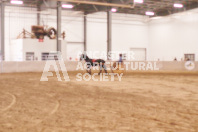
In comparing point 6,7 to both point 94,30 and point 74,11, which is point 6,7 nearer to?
point 74,11

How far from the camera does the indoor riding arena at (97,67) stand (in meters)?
5.25

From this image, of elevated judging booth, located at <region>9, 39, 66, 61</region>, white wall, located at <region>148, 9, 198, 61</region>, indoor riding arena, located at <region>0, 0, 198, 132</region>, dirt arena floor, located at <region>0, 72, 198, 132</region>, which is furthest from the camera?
white wall, located at <region>148, 9, 198, 61</region>

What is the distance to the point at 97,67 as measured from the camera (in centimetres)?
2683

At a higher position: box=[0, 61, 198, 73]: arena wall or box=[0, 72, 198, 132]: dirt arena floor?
box=[0, 61, 198, 73]: arena wall

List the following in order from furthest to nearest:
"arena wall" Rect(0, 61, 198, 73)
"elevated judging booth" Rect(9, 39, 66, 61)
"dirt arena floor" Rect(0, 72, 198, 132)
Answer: "elevated judging booth" Rect(9, 39, 66, 61)
"arena wall" Rect(0, 61, 198, 73)
"dirt arena floor" Rect(0, 72, 198, 132)

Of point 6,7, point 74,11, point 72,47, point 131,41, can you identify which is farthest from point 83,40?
point 6,7

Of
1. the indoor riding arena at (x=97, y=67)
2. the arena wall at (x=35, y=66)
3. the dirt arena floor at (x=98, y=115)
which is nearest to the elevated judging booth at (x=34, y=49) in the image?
the indoor riding arena at (x=97, y=67)

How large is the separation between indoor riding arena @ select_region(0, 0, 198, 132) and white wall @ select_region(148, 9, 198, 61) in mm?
135

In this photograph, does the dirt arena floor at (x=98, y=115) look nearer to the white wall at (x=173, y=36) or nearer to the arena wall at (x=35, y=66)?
the arena wall at (x=35, y=66)

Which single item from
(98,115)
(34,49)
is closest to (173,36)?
A: (34,49)

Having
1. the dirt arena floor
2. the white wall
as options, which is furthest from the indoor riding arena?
the white wall

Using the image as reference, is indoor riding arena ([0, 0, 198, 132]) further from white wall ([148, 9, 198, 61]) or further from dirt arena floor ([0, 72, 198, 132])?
white wall ([148, 9, 198, 61])

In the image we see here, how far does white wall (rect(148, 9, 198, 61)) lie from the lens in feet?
114

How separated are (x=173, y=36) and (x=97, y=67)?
1613 centimetres
